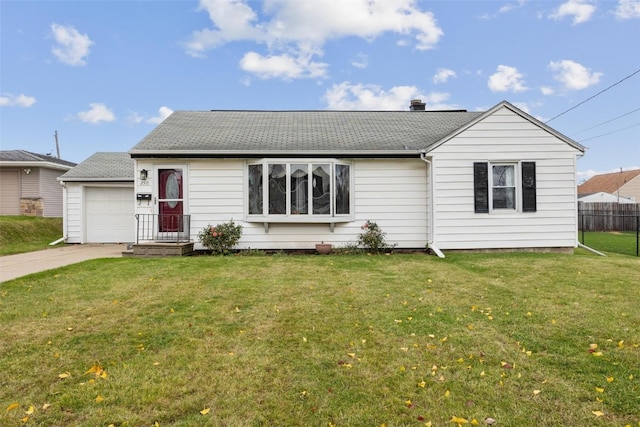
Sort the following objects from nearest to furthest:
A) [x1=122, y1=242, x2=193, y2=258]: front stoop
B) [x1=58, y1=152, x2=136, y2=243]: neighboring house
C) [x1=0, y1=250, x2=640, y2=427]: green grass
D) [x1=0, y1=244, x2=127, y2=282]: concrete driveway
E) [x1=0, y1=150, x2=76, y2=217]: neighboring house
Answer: [x1=0, y1=250, x2=640, y2=427]: green grass, [x1=0, y1=244, x2=127, y2=282]: concrete driveway, [x1=122, y1=242, x2=193, y2=258]: front stoop, [x1=58, y1=152, x2=136, y2=243]: neighboring house, [x1=0, y1=150, x2=76, y2=217]: neighboring house

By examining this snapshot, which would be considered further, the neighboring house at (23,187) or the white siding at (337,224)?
the neighboring house at (23,187)

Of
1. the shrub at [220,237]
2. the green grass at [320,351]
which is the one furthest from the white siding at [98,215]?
the green grass at [320,351]

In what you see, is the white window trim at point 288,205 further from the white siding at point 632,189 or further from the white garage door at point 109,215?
the white siding at point 632,189

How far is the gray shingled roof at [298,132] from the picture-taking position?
372 inches

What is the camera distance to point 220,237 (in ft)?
30.5

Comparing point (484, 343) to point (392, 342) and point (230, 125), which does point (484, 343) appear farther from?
point (230, 125)

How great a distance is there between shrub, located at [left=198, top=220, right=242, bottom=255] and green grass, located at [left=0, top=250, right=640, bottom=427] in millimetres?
3024

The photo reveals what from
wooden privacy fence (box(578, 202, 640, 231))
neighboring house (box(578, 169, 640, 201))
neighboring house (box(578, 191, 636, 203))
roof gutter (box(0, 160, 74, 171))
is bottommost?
wooden privacy fence (box(578, 202, 640, 231))

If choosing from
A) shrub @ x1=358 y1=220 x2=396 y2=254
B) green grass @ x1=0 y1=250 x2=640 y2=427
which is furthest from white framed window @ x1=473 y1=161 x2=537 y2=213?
green grass @ x1=0 y1=250 x2=640 y2=427

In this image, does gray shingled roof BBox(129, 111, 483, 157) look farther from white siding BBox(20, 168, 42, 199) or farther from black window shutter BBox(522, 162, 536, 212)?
white siding BBox(20, 168, 42, 199)

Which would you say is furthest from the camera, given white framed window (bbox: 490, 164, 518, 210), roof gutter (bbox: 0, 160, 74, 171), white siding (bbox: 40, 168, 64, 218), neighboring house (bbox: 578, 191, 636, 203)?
neighboring house (bbox: 578, 191, 636, 203)

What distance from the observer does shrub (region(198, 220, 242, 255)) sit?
9.29 m

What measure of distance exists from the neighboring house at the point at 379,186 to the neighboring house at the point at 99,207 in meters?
3.37

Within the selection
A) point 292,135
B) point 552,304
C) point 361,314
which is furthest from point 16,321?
point 292,135
